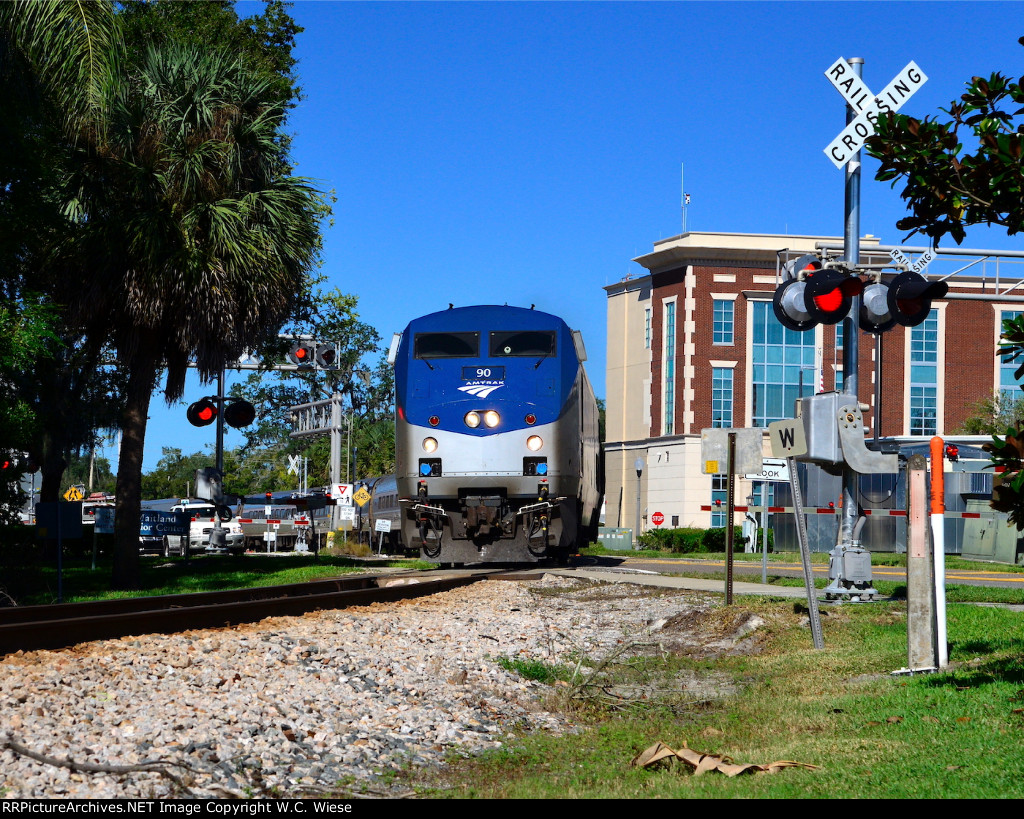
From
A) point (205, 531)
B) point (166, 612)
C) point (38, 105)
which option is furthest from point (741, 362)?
point (166, 612)

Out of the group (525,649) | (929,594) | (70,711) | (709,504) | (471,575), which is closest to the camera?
(70,711)

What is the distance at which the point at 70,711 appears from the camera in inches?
255

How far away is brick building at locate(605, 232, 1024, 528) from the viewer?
56.6 meters

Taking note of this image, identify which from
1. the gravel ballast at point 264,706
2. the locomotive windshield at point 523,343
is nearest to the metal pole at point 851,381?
the gravel ballast at point 264,706

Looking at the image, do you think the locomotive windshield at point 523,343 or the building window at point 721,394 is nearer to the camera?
the locomotive windshield at point 523,343

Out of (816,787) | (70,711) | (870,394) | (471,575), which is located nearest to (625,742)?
(816,787)

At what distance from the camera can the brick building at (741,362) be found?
56562 mm

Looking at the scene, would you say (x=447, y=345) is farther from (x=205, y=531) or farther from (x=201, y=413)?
(x=205, y=531)

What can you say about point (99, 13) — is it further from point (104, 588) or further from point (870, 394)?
point (870, 394)

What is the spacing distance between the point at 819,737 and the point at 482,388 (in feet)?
41.6

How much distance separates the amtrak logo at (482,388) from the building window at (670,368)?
130ft

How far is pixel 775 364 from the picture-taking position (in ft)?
191

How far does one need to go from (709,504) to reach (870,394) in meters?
10.5

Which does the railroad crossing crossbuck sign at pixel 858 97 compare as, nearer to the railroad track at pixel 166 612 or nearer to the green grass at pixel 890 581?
the green grass at pixel 890 581
